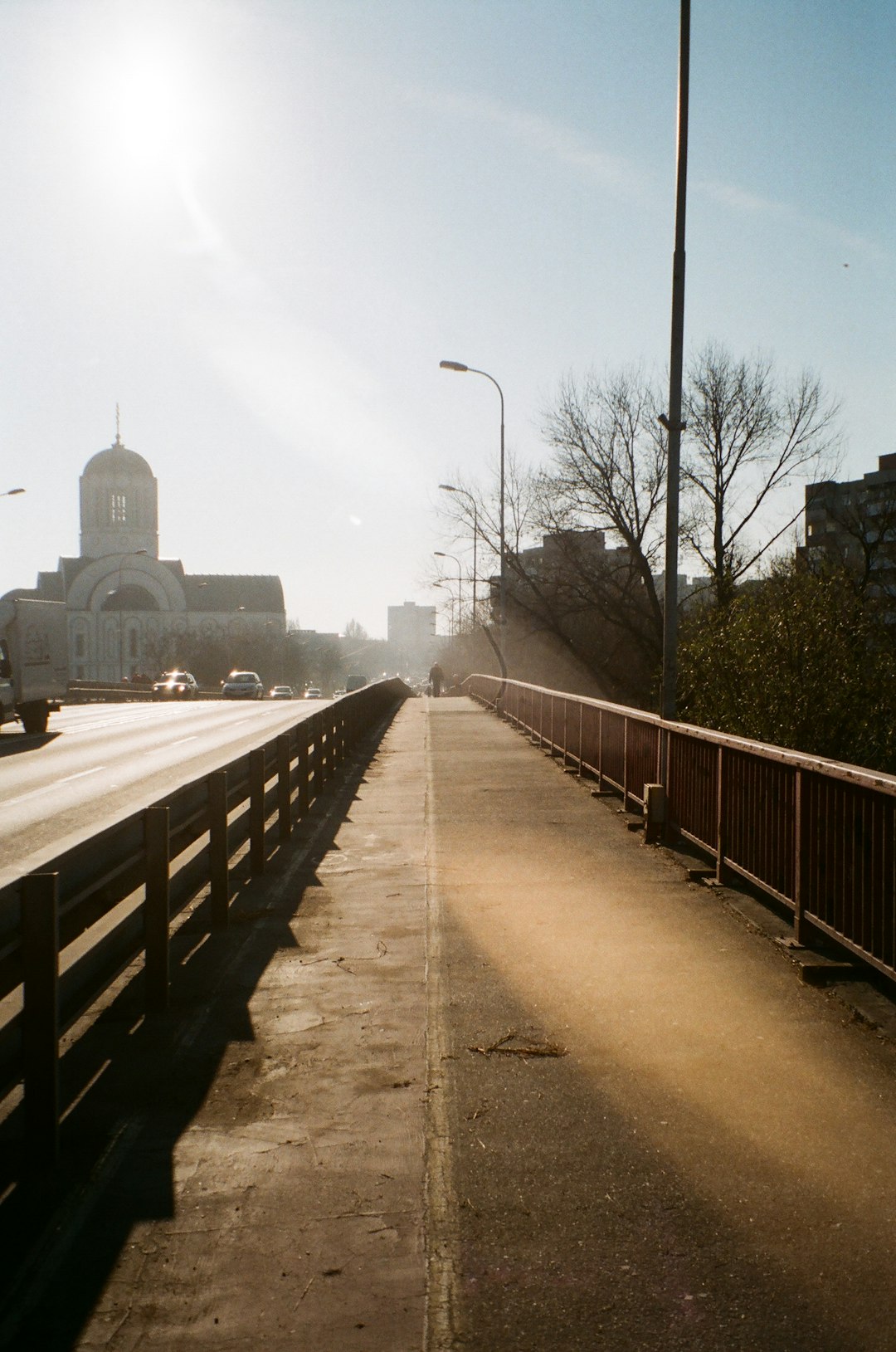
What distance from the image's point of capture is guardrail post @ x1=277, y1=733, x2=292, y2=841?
461 inches

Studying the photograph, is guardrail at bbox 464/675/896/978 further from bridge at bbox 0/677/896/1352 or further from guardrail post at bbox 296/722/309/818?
guardrail post at bbox 296/722/309/818

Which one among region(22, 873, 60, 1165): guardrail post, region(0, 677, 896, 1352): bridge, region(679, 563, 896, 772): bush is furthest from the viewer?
region(679, 563, 896, 772): bush

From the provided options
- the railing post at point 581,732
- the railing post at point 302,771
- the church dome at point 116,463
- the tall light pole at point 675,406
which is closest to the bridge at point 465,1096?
the tall light pole at point 675,406

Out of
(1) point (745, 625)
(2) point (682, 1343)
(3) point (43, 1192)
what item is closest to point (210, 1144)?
(3) point (43, 1192)

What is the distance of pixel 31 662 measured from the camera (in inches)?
1093

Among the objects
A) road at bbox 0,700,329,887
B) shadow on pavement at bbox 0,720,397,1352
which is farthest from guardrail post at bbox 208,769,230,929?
road at bbox 0,700,329,887

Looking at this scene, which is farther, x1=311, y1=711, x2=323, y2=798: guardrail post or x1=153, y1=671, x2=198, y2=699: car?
x1=153, y1=671, x2=198, y2=699: car

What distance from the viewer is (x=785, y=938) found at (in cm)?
714

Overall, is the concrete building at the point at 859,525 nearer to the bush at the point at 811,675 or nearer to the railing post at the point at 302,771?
the bush at the point at 811,675

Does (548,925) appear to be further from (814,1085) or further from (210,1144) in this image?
→ (210,1144)

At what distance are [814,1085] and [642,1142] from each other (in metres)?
0.96

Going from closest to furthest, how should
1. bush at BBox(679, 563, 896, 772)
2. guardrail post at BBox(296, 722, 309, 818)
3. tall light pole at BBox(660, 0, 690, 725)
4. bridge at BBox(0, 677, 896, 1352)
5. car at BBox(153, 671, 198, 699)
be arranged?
bridge at BBox(0, 677, 896, 1352) < tall light pole at BBox(660, 0, 690, 725) < guardrail post at BBox(296, 722, 309, 818) < bush at BBox(679, 563, 896, 772) < car at BBox(153, 671, 198, 699)

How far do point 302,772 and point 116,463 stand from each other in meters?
128

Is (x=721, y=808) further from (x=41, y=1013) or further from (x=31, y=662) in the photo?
(x=31, y=662)
